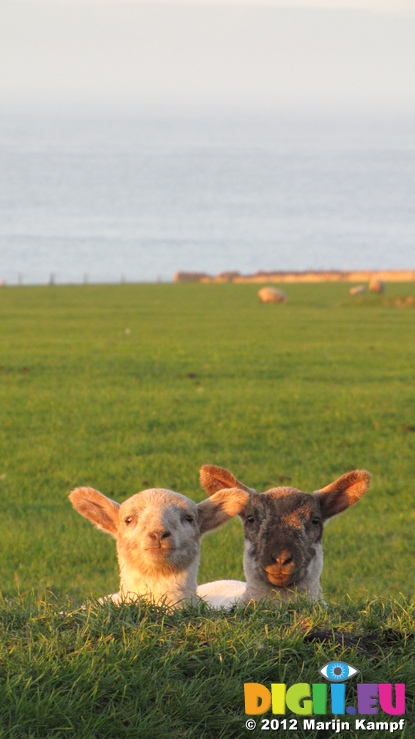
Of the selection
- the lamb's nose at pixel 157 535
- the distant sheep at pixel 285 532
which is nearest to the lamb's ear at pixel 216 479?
the distant sheep at pixel 285 532

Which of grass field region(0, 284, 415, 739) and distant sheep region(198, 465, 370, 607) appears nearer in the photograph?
grass field region(0, 284, 415, 739)

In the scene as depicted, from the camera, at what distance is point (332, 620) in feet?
17.7

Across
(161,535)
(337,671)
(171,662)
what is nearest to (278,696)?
(337,671)

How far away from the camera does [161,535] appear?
18.1 feet

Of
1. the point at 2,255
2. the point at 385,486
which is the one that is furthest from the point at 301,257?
the point at 385,486

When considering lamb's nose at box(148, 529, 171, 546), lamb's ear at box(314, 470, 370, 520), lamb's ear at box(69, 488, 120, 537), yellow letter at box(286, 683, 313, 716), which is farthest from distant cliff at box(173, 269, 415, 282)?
yellow letter at box(286, 683, 313, 716)

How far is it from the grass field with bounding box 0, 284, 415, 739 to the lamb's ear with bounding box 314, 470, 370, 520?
0.61 meters

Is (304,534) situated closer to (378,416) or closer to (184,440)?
(184,440)

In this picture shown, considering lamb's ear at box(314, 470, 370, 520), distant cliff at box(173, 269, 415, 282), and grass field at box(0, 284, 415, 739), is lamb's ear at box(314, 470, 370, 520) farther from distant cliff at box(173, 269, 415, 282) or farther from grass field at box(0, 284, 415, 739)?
distant cliff at box(173, 269, 415, 282)

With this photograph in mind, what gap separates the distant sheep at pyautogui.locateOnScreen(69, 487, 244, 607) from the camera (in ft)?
18.4

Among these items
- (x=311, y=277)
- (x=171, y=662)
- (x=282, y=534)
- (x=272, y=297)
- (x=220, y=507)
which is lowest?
(x=171, y=662)

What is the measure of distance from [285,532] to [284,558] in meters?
0.18

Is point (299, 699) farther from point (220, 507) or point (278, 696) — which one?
point (220, 507)

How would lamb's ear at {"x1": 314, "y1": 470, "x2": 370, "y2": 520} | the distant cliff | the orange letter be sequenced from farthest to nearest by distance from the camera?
the distant cliff
lamb's ear at {"x1": 314, "y1": 470, "x2": 370, "y2": 520}
the orange letter
